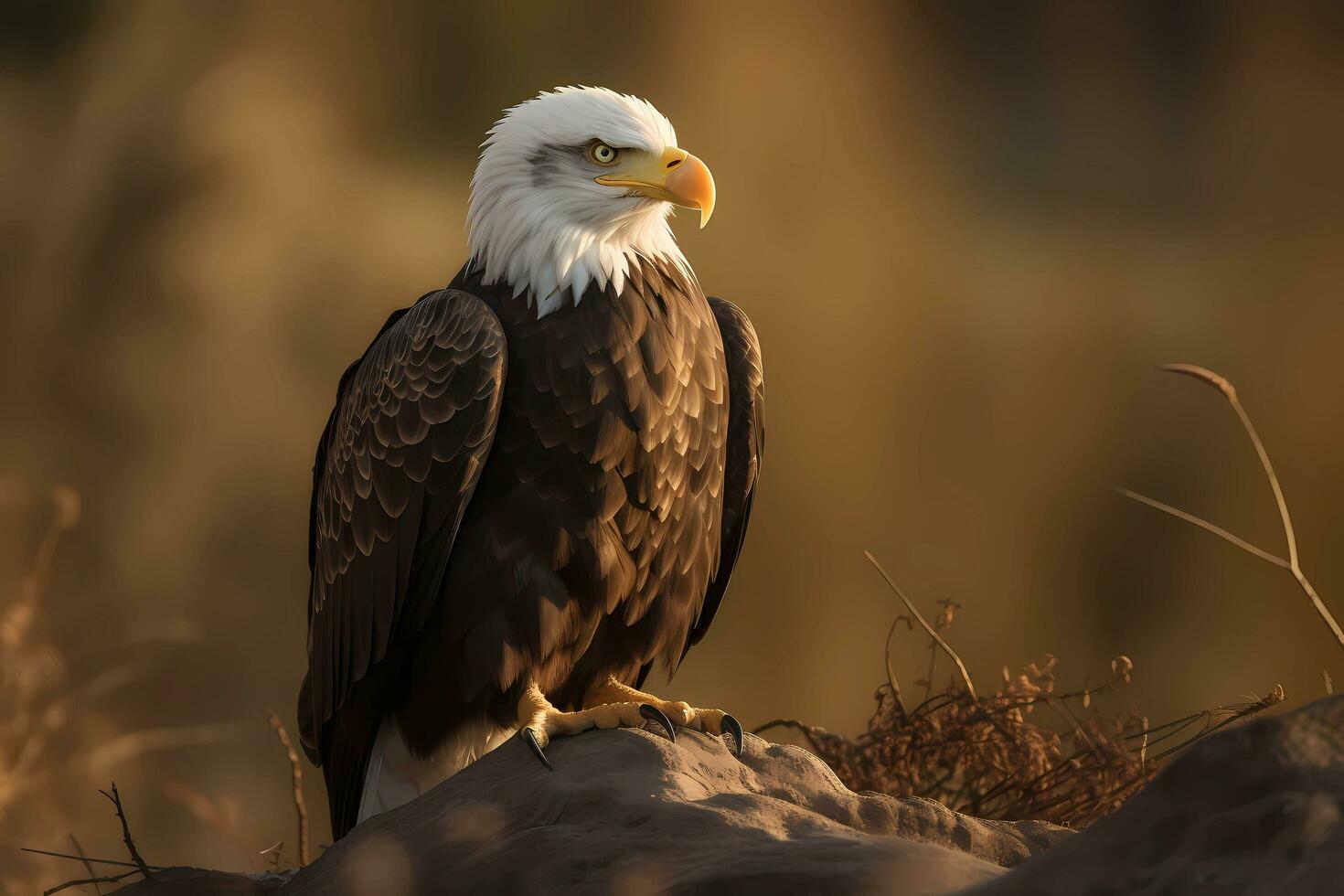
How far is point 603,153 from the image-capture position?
3.34 metres

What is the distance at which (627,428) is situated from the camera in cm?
310

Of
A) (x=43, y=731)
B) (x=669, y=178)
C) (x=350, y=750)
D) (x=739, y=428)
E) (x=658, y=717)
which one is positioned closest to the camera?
(x=658, y=717)

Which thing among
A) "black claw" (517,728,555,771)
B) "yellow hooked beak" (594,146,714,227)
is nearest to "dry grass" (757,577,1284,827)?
"black claw" (517,728,555,771)

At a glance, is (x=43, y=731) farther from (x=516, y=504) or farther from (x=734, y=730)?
(x=734, y=730)

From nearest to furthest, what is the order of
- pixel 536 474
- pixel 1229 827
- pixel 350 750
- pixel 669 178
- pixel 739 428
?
pixel 1229 827 < pixel 536 474 < pixel 669 178 < pixel 350 750 < pixel 739 428

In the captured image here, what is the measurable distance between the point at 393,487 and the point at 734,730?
1.03 m

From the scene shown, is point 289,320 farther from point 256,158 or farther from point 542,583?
point 542,583

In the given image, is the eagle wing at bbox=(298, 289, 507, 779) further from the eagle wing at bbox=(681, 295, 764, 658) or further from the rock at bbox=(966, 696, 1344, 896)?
the rock at bbox=(966, 696, 1344, 896)

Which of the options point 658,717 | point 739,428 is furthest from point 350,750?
point 739,428

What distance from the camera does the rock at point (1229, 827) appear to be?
1490mm

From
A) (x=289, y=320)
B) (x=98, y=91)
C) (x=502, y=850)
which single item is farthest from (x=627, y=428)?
(x=98, y=91)

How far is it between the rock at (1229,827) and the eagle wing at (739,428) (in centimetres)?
200

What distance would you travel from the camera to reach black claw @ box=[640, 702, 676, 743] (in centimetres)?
296

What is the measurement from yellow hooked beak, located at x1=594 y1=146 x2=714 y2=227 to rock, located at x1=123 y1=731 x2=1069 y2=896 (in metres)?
1.30
